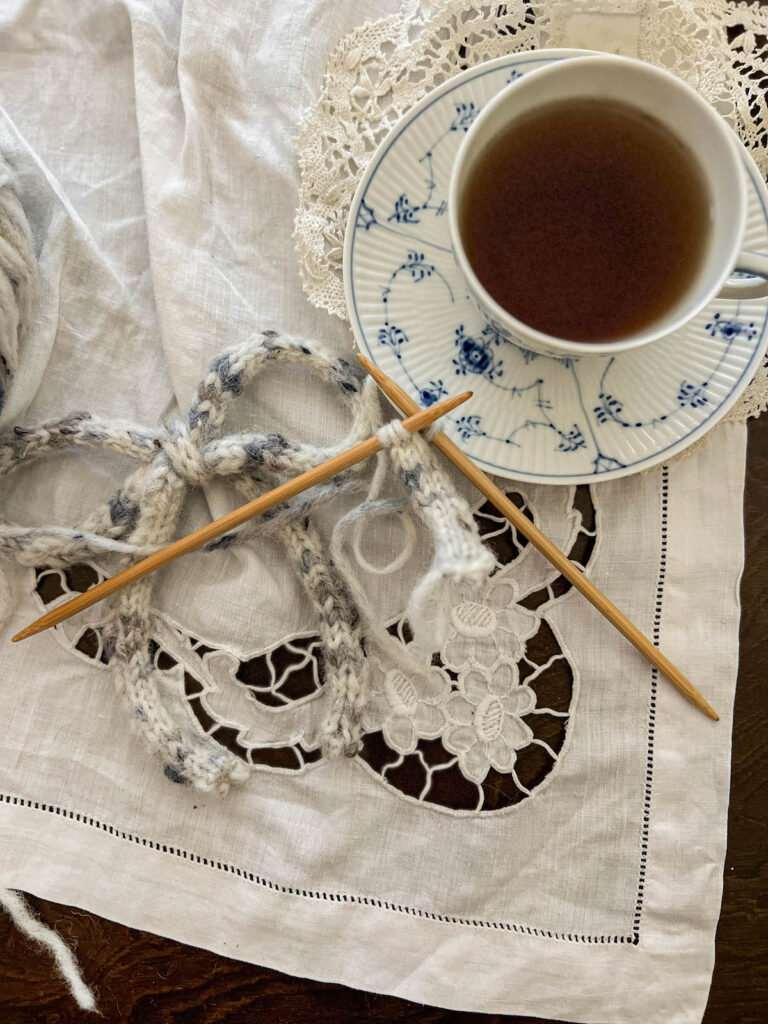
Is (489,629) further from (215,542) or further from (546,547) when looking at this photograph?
(215,542)

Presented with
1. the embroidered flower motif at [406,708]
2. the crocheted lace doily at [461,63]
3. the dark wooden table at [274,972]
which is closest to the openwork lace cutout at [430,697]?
the embroidered flower motif at [406,708]

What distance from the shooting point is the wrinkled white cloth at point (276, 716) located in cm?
72

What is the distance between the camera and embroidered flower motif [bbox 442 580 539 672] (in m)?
0.73

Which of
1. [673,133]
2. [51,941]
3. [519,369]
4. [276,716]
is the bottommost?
[51,941]

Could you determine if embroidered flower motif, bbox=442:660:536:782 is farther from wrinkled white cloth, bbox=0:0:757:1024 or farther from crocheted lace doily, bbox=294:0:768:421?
crocheted lace doily, bbox=294:0:768:421

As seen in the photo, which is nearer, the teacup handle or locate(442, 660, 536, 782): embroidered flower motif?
the teacup handle

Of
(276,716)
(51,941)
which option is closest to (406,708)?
(276,716)

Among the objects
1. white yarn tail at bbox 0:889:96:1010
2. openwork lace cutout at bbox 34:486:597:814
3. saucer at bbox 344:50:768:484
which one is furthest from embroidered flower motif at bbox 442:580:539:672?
white yarn tail at bbox 0:889:96:1010

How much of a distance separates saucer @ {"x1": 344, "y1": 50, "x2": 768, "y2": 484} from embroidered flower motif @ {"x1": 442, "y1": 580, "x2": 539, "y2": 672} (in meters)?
0.13

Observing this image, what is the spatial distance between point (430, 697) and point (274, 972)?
12.0 inches

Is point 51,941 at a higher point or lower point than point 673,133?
lower

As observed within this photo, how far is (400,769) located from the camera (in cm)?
73

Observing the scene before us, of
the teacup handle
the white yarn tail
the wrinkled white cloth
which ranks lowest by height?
the white yarn tail

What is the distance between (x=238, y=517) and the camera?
2.16ft
